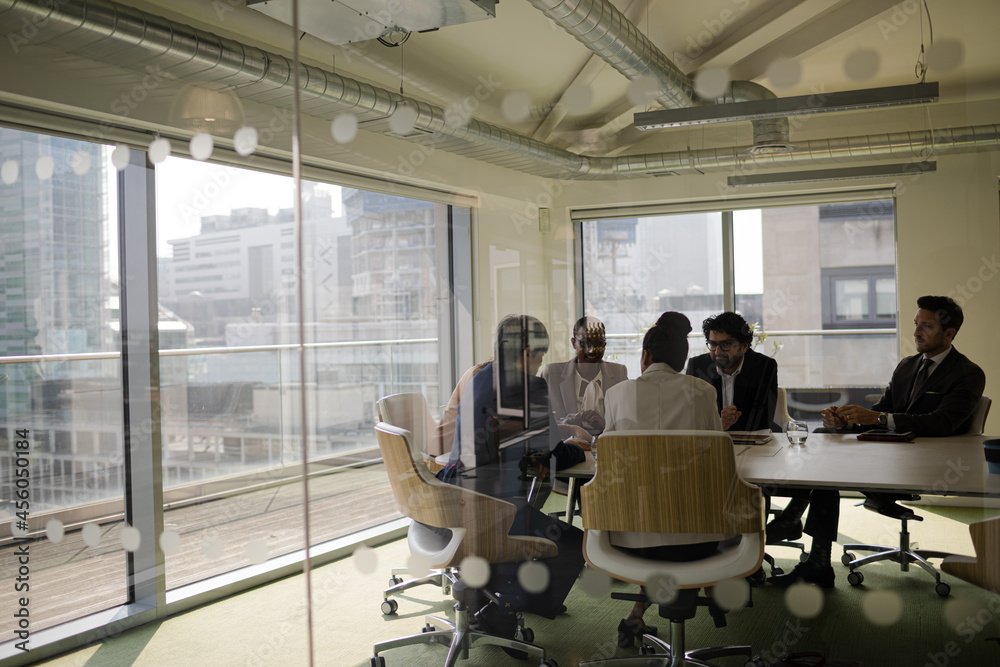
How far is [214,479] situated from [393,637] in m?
1.08

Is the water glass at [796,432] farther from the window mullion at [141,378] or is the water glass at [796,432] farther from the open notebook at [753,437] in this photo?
the window mullion at [141,378]

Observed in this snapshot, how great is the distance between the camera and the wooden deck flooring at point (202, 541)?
2.69 meters

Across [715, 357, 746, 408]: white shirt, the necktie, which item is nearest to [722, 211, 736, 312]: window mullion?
[715, 357, 746, 408]: white shirt

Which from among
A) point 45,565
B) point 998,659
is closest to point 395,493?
point 45,565

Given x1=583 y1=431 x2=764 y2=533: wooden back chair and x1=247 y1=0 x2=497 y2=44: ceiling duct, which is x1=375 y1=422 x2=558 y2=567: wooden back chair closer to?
x1=583 y1=431 x2=764 y2=533: wooden back chair

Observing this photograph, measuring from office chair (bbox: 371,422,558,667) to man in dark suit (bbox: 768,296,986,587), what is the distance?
0.87 m

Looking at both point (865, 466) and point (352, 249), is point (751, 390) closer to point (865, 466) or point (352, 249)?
point (865, 466)

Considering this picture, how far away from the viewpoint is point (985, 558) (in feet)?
7.09

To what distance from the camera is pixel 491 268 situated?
2570 millimetres

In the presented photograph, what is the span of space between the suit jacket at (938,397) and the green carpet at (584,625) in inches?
10.1

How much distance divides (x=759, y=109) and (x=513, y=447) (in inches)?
57.2

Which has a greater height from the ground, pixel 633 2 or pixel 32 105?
pixel 633 2

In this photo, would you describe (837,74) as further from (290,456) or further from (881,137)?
(290,456)

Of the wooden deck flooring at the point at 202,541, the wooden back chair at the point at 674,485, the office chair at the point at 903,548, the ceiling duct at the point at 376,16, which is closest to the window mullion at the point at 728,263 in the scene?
the wooden back chair at the point at 674,485
